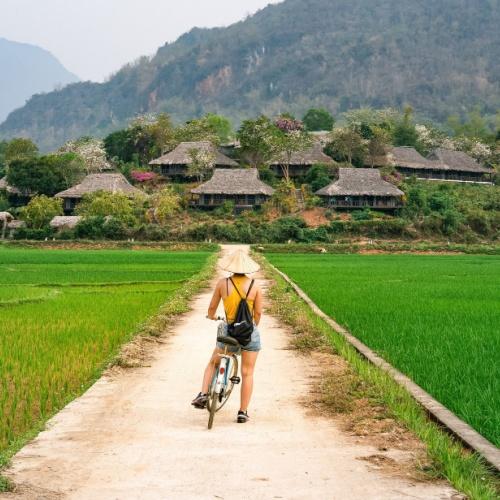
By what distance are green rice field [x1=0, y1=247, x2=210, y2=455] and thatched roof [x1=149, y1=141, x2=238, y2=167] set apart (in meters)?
35.1

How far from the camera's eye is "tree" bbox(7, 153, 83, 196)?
61.2 metres

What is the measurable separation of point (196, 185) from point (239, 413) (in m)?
55.2

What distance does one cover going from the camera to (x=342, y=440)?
5.93 m

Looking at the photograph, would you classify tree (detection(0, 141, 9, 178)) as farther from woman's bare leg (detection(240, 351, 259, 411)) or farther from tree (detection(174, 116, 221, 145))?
woman's bare leg (detection(240, 351, 259, 411))

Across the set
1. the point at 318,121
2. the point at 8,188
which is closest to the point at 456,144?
the point at 318,121

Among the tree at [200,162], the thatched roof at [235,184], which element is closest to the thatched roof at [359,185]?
the thatched roof at [235,184]

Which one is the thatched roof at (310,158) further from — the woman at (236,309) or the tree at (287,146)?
the woman at (236,309)

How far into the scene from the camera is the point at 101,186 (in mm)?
57125

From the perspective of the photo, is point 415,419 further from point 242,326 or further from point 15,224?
point 15,224

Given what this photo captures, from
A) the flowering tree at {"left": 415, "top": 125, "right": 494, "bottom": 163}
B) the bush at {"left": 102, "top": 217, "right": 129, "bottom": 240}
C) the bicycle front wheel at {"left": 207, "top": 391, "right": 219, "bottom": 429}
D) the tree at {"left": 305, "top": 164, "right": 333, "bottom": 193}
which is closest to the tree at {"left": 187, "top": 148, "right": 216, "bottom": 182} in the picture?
the tree at {"left": 305, "top": 164, "right": 333, "bottom": 193}

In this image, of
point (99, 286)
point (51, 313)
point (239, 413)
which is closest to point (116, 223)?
point (99, 286)

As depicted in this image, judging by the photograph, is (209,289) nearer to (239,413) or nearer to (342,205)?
(239,413)

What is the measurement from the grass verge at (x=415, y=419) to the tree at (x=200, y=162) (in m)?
49.1

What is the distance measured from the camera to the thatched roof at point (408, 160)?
65.1m
